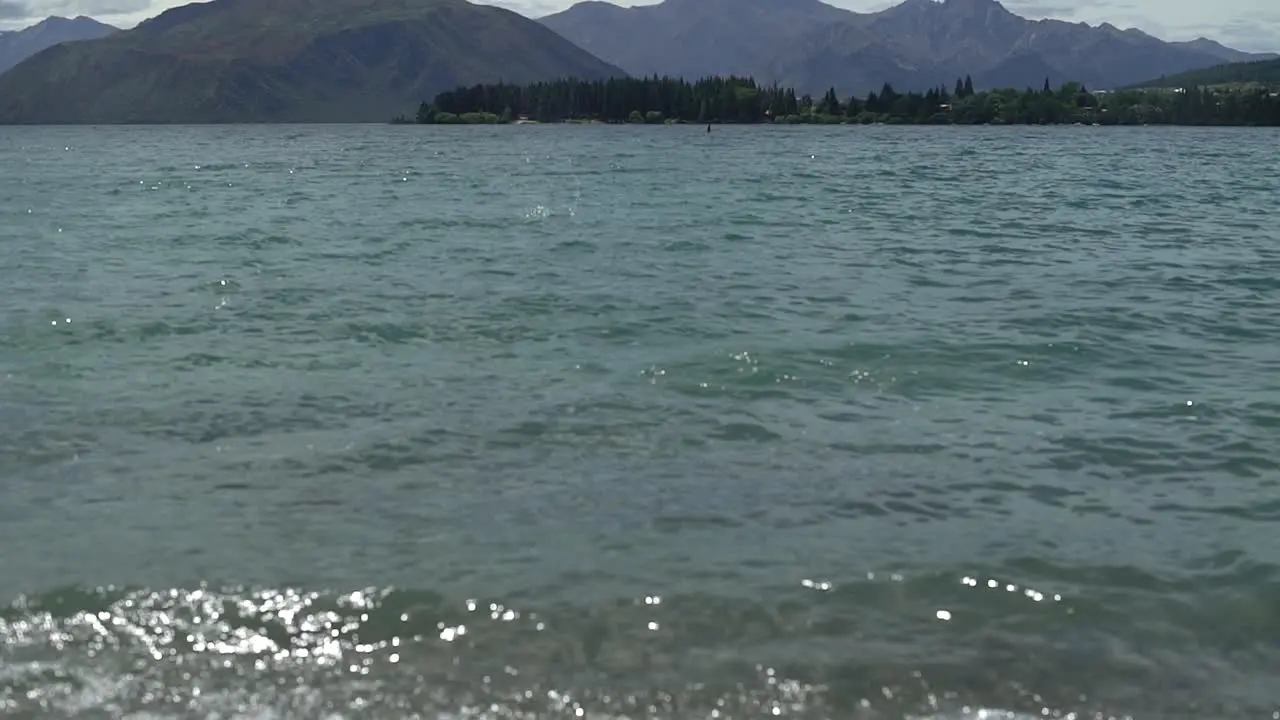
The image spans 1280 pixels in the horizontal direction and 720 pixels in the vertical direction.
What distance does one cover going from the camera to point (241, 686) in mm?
9812

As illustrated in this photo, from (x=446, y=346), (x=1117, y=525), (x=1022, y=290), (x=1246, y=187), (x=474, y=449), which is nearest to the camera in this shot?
(x=1117, y=525)

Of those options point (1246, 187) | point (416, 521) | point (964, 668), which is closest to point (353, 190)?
point (1246, 187)

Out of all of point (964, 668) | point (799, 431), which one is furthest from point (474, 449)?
point (964, 668)

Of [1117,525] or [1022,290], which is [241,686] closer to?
[1117,525]

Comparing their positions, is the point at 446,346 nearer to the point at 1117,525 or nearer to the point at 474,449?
the point at 474,449

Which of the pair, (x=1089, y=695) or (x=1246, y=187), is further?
(x=1246, y=187)

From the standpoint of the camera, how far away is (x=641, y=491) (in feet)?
49.0

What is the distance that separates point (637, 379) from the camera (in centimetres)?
2086

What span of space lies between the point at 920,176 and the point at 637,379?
222ft

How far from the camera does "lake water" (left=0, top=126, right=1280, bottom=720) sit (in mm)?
10234

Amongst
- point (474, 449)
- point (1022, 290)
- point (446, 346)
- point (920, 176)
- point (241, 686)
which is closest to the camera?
point (241, 686)

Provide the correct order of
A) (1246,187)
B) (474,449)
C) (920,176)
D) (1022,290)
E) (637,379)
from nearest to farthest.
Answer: (474,449), (637,379), (1022,290), (1246,187), (920,176)

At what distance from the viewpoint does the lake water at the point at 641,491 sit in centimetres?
1023

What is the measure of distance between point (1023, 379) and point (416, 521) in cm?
1122
